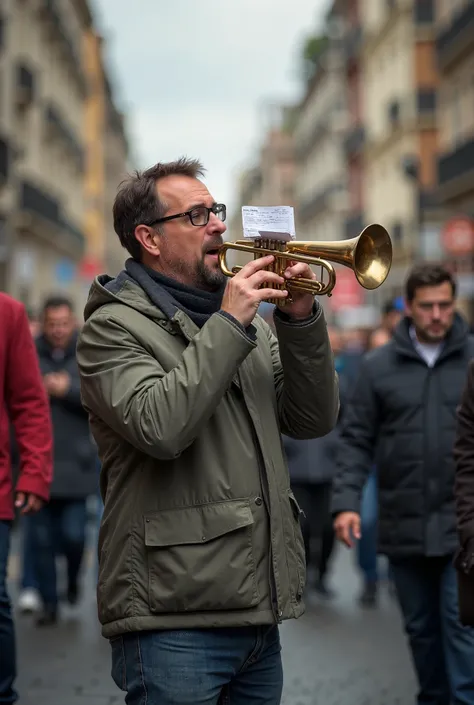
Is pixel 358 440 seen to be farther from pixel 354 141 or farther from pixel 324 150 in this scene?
pixel 324 150

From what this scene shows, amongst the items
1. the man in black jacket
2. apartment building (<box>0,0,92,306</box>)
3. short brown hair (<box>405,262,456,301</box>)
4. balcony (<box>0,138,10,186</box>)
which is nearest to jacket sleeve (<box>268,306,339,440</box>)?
the man in black jacket

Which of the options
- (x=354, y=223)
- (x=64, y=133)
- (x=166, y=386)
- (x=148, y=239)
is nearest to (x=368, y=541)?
(x=148, y=239)

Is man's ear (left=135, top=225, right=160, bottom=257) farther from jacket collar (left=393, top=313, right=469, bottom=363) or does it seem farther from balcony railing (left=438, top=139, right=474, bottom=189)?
balcony railing (left=438, top=139, right=474, bottom=189)

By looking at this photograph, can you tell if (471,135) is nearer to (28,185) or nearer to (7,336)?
(28,185)

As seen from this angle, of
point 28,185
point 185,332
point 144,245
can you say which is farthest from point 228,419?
point 28,185

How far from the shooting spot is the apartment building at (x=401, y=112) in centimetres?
4619

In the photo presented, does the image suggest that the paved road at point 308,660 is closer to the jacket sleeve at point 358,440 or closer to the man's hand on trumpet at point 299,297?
the jacket sleeve at point 358,440

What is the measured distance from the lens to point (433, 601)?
240 inches

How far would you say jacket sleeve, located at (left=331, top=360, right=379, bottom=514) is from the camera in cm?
641

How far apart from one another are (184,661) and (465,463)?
1.58 meters

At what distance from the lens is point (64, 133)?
50.9 m

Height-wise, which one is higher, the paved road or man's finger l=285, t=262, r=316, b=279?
man's finger l=285, t=262, r=316, b=279

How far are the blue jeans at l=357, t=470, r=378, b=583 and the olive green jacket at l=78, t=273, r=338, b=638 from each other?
6050 millimetres

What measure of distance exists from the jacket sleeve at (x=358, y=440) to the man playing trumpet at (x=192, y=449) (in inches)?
92.4
